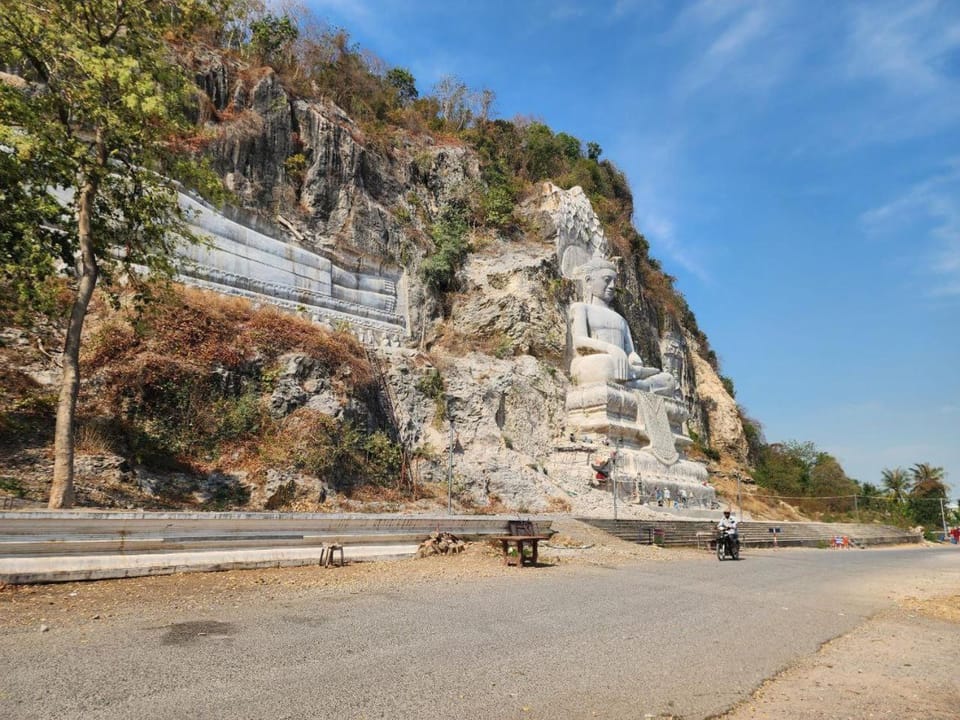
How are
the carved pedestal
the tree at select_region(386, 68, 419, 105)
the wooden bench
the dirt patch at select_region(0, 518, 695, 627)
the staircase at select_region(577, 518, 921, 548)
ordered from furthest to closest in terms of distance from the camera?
1. the tree at select_region(386, 68, 419, 105)
2. the carved pedestal
3. the staircase at select_region(577, 518, 921, 548)
4. the wooden bench
5. the dirt patch at select_region(0, 518, 695, 627)

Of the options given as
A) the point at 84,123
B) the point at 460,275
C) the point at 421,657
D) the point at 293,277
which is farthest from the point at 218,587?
the point at 460,275

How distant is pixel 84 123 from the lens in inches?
406

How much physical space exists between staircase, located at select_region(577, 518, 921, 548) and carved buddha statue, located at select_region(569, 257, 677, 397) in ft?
19.6

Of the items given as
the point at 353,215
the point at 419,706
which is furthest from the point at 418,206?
the point at 419,706

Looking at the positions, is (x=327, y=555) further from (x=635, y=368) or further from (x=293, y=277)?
(x=635, y=368)

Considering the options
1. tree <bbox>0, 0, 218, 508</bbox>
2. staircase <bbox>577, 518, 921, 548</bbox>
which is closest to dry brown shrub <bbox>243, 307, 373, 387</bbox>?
tree <bbox>0, 0, 218, 508</bbox>

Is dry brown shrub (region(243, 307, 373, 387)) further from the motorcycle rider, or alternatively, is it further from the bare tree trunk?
the motorcycle rider

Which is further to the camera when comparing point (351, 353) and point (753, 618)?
point (351, 353)

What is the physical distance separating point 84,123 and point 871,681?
12.2 metres

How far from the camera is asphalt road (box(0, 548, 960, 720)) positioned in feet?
11.1

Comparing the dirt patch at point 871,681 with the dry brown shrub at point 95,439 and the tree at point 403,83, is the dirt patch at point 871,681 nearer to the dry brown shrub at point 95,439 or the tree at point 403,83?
the dry brown shrub at point 95,439

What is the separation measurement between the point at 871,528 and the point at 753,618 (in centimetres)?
3025

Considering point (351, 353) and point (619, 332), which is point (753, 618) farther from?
point (619, 332)

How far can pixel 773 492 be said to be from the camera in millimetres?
35594
